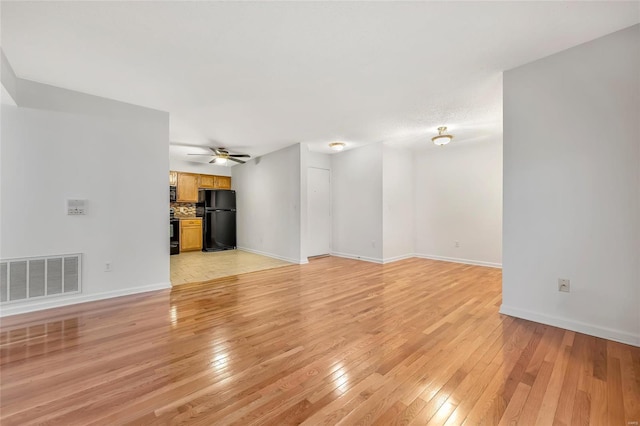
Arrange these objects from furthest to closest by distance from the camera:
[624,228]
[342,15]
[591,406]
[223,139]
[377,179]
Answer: [377,179] < [223,139] < [624,228] < [342,15] < [591,406]

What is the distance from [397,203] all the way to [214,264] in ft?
13.6

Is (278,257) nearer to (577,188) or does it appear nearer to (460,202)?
(460,202)

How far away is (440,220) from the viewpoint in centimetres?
586

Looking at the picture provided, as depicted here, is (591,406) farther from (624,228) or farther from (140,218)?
(140,218)

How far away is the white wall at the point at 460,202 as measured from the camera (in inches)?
201

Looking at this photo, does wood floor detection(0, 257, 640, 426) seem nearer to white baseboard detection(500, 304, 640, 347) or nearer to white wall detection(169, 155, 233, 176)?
white baseboard detection(500, 304, 640, 347)

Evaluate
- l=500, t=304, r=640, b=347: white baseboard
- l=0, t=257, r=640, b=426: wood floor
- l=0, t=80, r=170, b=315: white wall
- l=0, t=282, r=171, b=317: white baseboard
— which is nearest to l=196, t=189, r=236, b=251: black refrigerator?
l=0, t=80, r=170, b=315: white wall

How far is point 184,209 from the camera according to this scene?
25.0 feet

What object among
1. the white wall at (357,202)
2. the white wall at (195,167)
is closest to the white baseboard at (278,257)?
the white wall at (357,202)

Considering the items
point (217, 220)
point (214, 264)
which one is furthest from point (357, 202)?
point (217, 220)

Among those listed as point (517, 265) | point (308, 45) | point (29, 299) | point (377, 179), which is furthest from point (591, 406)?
point (29, 299)

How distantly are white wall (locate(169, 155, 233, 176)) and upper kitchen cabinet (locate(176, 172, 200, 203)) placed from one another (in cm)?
17

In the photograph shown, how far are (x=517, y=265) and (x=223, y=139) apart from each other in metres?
5.05

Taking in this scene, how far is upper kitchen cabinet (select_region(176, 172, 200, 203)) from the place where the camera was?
23.5 feet
